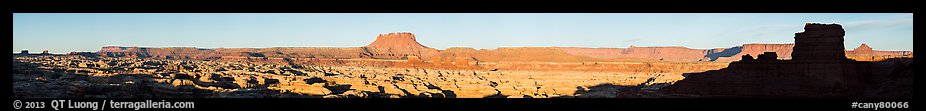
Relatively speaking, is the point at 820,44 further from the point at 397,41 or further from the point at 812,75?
the point at 397,41

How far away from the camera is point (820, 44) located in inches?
593

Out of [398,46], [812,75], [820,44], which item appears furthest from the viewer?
[398,46]

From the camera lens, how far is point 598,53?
11475 centimetres

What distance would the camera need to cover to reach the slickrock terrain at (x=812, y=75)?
43.4 feet

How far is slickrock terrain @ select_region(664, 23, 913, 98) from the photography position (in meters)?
13.2

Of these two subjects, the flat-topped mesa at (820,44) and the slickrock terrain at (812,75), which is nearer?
the slickrock terrain at (812,75)

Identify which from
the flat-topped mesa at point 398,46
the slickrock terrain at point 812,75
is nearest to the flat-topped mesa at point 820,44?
the slickrock terrain at point 812,75

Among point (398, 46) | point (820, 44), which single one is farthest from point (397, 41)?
point (820, 44)

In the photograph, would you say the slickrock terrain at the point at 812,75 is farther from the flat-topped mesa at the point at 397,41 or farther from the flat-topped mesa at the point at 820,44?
the flat-topped mesa at the point at 397,41

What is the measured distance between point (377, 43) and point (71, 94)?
104502 mm

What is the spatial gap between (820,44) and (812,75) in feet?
3.50
